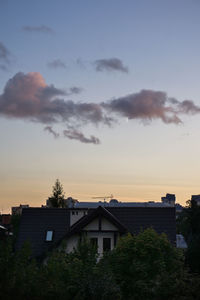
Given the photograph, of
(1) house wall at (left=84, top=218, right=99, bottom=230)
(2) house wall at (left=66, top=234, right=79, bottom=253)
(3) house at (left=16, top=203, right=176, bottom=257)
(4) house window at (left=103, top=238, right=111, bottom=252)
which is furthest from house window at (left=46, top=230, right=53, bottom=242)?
(4) house window at (left=103, top=238, right=111, bottom=252)

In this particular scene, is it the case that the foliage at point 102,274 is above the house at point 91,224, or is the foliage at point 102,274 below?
below

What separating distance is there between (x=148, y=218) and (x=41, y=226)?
10875 millimetres

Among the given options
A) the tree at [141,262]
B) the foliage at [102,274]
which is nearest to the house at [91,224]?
the tree at [141,262]

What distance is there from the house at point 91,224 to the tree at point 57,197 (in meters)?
34.4

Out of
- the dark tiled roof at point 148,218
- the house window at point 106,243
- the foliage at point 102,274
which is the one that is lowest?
the foliage at point 102,274

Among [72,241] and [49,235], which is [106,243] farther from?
[49,235]

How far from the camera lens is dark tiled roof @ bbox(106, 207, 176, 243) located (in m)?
41.7

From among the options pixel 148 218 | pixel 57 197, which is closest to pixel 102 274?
pixel 148 218

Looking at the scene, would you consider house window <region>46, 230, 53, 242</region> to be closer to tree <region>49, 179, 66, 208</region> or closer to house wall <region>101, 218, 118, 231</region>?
house wall <region>101, 218, 118, 231</region>

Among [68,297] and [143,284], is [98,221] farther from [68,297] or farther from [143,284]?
[68,297]

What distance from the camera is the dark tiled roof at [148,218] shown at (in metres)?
41.7

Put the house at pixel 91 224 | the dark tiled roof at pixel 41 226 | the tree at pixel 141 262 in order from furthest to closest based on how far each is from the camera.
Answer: the dark tiled roof at pixel 41 226 → the house at pixel 91 224 → the tree at pixel 141 262

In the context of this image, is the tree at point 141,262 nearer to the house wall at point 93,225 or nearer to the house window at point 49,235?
the house wall at point 93,225

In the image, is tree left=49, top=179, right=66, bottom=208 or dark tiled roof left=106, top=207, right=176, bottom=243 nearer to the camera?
dark tiled roof left=106, top=207, right=176, bottom=243
